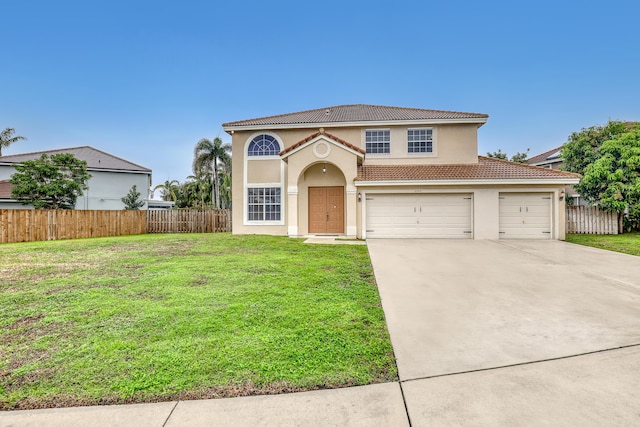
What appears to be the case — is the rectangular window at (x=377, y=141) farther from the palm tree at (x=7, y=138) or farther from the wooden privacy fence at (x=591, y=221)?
the palm tree at (x=7, y=138)

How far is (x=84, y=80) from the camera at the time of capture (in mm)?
22078

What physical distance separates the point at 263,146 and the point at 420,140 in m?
8.81

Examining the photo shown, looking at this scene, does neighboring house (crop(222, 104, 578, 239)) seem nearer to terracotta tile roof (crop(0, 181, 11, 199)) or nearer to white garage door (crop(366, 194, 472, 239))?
white garage door (crop(366, 194, 472, 239))

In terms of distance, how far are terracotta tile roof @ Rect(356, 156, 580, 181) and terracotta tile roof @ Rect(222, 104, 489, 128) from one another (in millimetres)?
2578

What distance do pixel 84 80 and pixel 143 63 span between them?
575cm

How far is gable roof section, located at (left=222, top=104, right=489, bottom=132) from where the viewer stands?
593 inches

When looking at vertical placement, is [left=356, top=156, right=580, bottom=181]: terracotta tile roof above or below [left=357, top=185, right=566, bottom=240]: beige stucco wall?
above

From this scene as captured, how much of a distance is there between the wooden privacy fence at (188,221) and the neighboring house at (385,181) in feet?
17.1

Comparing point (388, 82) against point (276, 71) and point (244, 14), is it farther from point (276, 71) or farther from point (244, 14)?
point (244, 14)

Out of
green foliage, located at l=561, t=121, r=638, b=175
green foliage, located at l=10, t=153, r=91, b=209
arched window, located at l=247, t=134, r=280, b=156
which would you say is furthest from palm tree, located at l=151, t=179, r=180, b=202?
green foliage, located at l=561, t=121, r=638, b=175

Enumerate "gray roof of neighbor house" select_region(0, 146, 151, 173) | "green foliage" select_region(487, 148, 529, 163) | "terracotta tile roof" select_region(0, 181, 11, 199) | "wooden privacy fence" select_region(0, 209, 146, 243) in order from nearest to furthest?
"wooden privacy fence" select_region(0, 209, 146, 243) → "terracotta tile roof" select_region(0, 181, 11, 199) → "gray roof of neighbor house" select_region(0, 146, 151, 173) → "green foliage" select_region(487, 148, 529, 163)

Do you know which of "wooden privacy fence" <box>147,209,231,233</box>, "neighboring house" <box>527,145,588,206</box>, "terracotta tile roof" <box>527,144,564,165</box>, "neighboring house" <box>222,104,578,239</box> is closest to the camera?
"neighboring house" <box>222,104,578,239</box>

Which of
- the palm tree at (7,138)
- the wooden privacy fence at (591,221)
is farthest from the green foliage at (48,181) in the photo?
the wooden privacy fence at (591,221)

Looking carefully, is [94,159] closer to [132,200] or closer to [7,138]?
[132,200]
